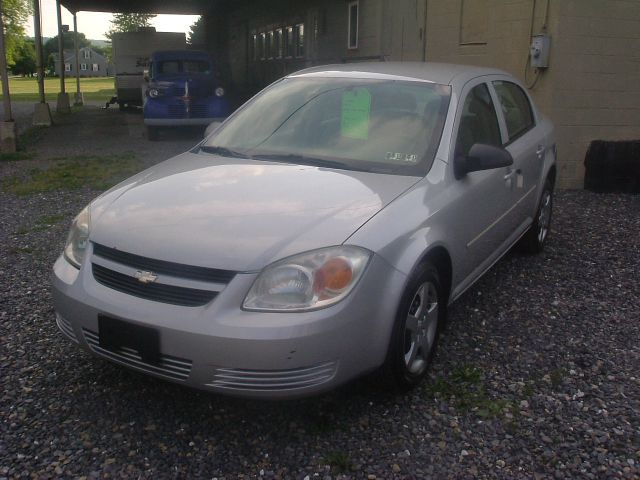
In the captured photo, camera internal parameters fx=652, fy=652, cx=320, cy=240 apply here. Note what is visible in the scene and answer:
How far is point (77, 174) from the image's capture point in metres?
9.48

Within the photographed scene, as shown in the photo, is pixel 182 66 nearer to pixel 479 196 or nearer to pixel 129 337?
pixel 479 196

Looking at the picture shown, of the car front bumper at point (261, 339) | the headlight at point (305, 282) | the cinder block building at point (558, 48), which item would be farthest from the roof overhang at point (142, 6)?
the headlight at point (305, 282)

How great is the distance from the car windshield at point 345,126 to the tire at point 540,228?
1931mm

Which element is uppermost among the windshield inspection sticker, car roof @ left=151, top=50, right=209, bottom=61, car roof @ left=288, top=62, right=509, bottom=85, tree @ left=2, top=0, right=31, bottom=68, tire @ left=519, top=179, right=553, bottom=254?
Result: tree @ left=2, top=0, right=31, bottom=68

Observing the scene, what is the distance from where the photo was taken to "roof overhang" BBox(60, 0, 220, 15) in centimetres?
2331

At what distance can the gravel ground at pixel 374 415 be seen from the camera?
2.68 metres

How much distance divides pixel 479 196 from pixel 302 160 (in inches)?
41.8

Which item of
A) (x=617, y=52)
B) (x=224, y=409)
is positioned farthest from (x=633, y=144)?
(x=224, y=409)

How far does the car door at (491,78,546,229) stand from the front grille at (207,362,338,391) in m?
2.38

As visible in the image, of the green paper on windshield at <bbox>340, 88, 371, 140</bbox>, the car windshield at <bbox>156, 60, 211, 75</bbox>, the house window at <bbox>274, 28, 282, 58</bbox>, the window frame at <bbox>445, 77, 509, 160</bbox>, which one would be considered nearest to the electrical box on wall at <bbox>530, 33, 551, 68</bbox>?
the window frame at <bbox>445, 77, 509, 160</bbox>

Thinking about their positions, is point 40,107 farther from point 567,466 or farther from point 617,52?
point 567,466

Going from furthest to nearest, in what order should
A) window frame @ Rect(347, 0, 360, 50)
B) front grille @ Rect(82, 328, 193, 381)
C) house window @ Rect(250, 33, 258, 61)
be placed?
1. house window @ Rect(250, 33, 258, 61)
2. window frame @ Rect(347, 0, 360, 50)
3. front grille @ Rect(82, 328, 193, 381)

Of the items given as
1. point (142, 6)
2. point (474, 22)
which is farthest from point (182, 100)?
point (142, 6)

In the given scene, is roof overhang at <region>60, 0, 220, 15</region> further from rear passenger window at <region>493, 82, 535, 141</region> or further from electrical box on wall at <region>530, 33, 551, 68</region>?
rear passenger window at <region>493, 82, 535, 141</region>
